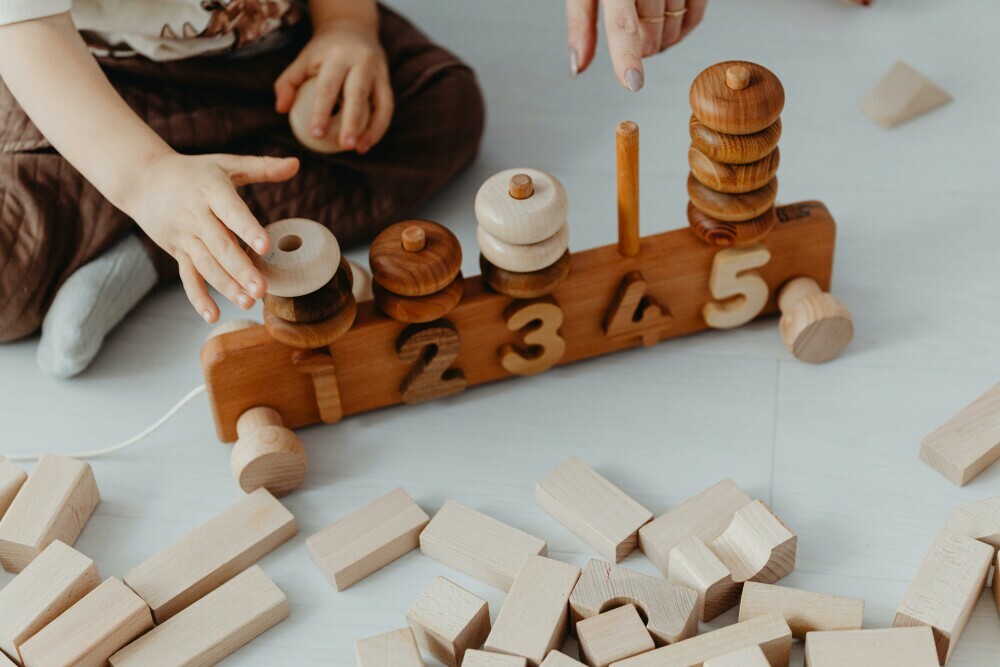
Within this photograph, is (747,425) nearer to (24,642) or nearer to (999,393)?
(999,393)

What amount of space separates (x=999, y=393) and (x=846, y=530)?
0.62ft

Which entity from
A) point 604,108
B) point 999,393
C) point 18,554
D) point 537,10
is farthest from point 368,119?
point 999,393

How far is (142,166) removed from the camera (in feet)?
3.23

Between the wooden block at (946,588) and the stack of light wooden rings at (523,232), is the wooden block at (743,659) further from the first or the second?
the stack of light wooden rings at (523,232)

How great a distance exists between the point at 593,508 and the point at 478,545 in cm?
10

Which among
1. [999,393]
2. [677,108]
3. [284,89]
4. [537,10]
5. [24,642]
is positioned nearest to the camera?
[24,642]

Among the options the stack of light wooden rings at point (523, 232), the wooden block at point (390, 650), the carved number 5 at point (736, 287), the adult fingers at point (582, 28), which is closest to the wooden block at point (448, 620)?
the wooden block at point (390, 650)

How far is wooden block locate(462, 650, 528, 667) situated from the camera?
0.84 metres

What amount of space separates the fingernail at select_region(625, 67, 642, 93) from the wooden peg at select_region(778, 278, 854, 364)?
0.80 feet

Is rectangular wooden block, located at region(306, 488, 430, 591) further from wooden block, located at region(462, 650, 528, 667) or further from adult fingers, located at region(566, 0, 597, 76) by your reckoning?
adult fingers, located at region(566, 0, 597, 76)

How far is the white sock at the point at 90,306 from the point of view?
1.09 meters

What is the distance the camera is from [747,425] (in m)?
1.04

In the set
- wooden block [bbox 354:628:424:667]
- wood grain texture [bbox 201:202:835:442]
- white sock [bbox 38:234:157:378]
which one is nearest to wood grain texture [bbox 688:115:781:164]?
wood grain texture [bbox 201:202:835:442]

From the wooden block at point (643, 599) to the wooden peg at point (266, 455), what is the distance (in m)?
0.26
